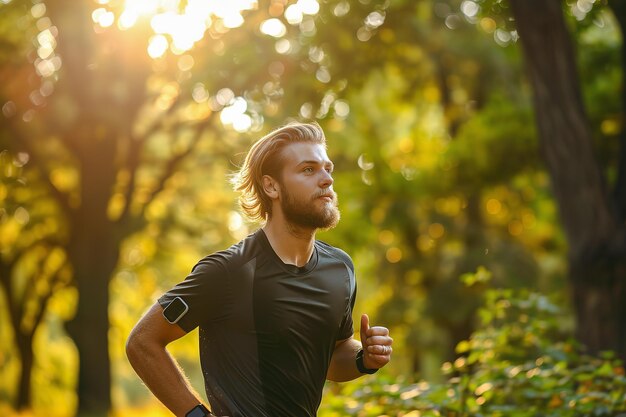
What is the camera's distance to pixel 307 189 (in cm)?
400

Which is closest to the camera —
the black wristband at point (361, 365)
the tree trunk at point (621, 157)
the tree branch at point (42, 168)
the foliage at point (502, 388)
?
the black wristband at point (361, 365)

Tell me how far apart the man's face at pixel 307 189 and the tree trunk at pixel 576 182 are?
6.13 metres

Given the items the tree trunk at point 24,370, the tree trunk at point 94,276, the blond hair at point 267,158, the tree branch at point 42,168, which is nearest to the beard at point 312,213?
the blond hair at point 267,158

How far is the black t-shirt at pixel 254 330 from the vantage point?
3746 mm

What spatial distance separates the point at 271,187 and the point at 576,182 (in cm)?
625

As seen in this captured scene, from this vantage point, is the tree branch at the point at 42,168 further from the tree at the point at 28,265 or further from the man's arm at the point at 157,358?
the man's arm at the point at 157,358

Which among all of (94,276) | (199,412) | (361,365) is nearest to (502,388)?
(361,365)

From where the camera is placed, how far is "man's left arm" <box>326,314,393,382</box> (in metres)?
4.01

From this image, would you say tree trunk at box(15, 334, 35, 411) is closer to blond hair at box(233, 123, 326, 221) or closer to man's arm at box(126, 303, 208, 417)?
blond hair at box(233, 123, 326, 221)

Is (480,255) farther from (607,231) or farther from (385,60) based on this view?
(607,231)

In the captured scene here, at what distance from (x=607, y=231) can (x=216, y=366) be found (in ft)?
21.6

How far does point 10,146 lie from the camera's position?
62.5 feet

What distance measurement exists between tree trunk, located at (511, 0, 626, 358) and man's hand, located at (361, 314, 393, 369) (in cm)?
589

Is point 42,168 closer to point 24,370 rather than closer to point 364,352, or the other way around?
point 24,370
